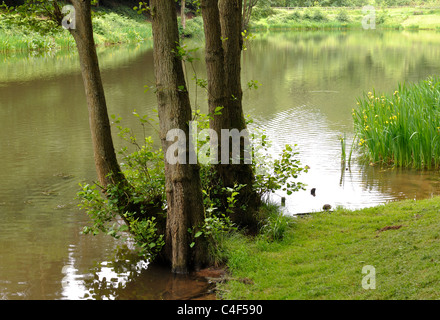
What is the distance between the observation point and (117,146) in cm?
1115

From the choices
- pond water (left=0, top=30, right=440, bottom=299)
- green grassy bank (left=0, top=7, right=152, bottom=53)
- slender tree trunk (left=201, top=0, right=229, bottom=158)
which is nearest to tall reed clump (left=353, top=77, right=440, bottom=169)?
pond water (left=0, top=30, right=440, bottom=299)

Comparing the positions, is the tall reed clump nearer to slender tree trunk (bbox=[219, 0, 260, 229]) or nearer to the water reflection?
slender tree trunk (bbox=[219, 0, 260, 229])

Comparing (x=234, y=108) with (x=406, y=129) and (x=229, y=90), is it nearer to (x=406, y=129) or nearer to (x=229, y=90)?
(x=229, y=90)

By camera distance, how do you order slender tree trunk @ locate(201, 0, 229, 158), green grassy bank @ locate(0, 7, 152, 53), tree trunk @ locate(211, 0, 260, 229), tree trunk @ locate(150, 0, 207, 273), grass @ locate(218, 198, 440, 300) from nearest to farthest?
grass @ locate(218, 198, 440, 300) → tree trunk @ locate(150, 0, 207, 273) → slender tree trunk @ locate(201, 0, 229, 158) → tree trunk @ locate(211, 0, 260, 229) → green grassy bank @ locate(0, 7, 152, 53)

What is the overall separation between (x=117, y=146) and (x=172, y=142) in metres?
6.16

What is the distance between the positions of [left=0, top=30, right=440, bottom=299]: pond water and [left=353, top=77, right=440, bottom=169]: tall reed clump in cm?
33

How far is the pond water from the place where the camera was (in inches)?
223

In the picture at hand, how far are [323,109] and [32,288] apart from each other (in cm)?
1151

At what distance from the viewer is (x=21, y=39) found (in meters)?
28.9

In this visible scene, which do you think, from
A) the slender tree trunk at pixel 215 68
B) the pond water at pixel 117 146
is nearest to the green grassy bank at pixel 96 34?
the pond water at pixel 117 146

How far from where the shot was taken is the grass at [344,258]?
13.5ft
